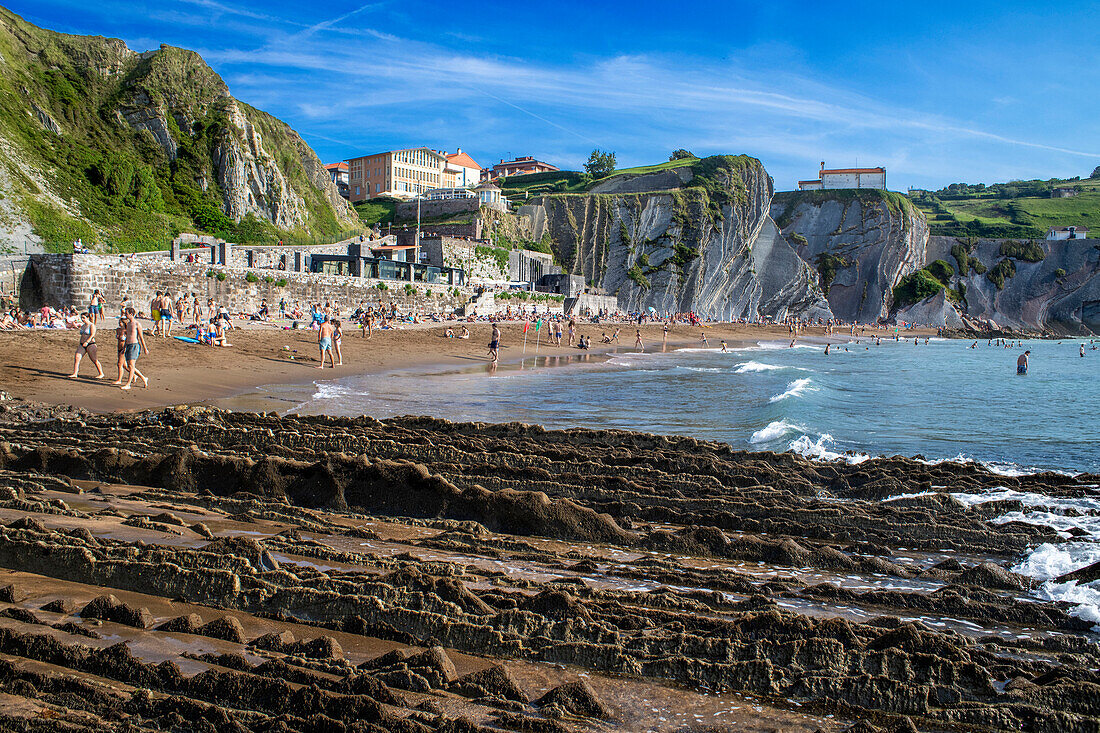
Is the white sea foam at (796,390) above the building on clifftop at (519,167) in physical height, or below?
below

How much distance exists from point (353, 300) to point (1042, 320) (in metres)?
107

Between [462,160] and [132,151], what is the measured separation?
5529 cm

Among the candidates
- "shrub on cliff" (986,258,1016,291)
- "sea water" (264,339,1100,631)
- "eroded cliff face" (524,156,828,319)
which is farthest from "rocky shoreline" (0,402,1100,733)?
"shrub on cliff" (986,258,1016,291)

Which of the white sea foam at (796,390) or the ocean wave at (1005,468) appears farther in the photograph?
the white sea foam at (796,390)

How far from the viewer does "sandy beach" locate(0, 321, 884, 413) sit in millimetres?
14328

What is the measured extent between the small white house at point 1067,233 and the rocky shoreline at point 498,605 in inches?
4906

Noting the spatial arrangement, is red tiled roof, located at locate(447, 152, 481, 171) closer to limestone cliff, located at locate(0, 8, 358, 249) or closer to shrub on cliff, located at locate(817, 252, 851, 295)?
limestone cliff, located at locate(0, 8, 358, 249)

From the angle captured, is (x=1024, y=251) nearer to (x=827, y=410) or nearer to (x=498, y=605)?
(x=827, y=410)

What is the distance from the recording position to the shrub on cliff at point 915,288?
9569cm

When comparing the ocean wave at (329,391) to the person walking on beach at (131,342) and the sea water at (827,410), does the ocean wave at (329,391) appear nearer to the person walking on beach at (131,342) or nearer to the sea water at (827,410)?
the sea water at (827,410)

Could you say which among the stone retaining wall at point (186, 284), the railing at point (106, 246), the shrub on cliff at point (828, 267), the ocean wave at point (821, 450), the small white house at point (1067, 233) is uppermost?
the small white house at point (1067, 233)

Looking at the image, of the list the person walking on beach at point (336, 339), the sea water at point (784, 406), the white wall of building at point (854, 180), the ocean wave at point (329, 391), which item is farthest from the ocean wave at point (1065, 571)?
the white wall of building at point (854, 180)

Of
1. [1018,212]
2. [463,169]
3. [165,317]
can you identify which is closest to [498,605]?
[165,317]

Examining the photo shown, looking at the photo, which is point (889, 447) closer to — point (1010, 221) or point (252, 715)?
point (252, 715)
